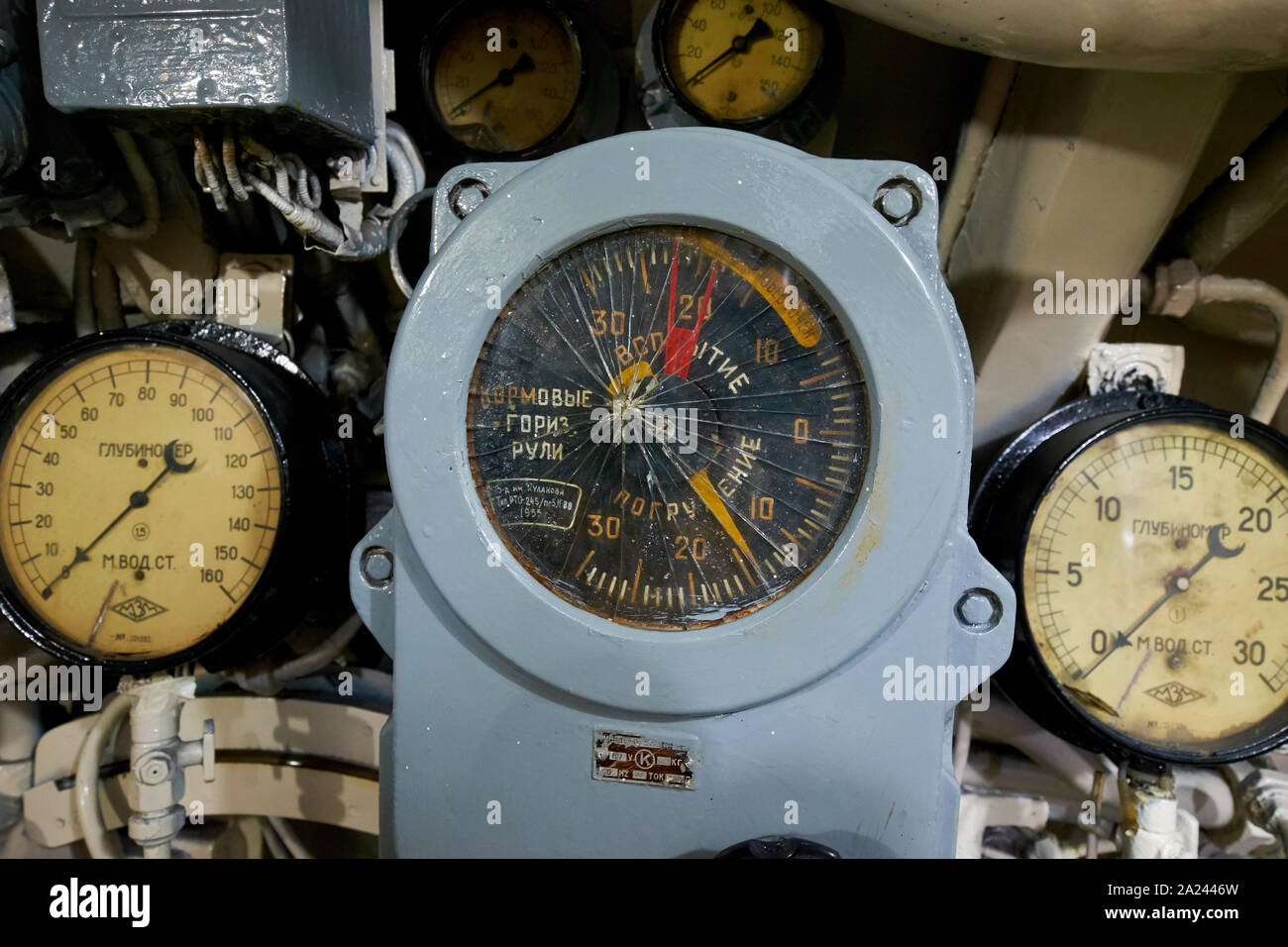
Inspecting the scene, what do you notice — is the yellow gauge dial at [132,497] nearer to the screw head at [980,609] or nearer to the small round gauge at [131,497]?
the small round gauge at [131,497]

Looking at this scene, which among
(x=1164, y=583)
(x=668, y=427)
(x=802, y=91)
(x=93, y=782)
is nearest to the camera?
(x=668, y=427)

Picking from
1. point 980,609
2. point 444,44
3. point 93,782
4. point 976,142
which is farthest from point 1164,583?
point 93,782

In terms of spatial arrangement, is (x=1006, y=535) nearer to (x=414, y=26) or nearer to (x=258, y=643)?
(x=258, y=643)

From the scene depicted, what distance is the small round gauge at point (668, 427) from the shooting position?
77 centimetres

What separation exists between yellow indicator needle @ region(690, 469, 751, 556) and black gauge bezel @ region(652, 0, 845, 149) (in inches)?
23.8

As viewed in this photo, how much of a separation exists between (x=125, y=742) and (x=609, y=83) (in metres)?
1.35

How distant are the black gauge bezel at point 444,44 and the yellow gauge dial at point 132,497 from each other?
522 mm

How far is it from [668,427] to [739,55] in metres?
0.69

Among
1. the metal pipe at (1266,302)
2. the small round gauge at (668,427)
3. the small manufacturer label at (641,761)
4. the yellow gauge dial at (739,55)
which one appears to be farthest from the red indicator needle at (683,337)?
the metal pipe at (1266,302)

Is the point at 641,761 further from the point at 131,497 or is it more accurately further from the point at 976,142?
the point at 976,142

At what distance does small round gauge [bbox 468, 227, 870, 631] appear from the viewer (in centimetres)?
Answer: 77

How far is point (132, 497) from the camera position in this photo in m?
1.08
